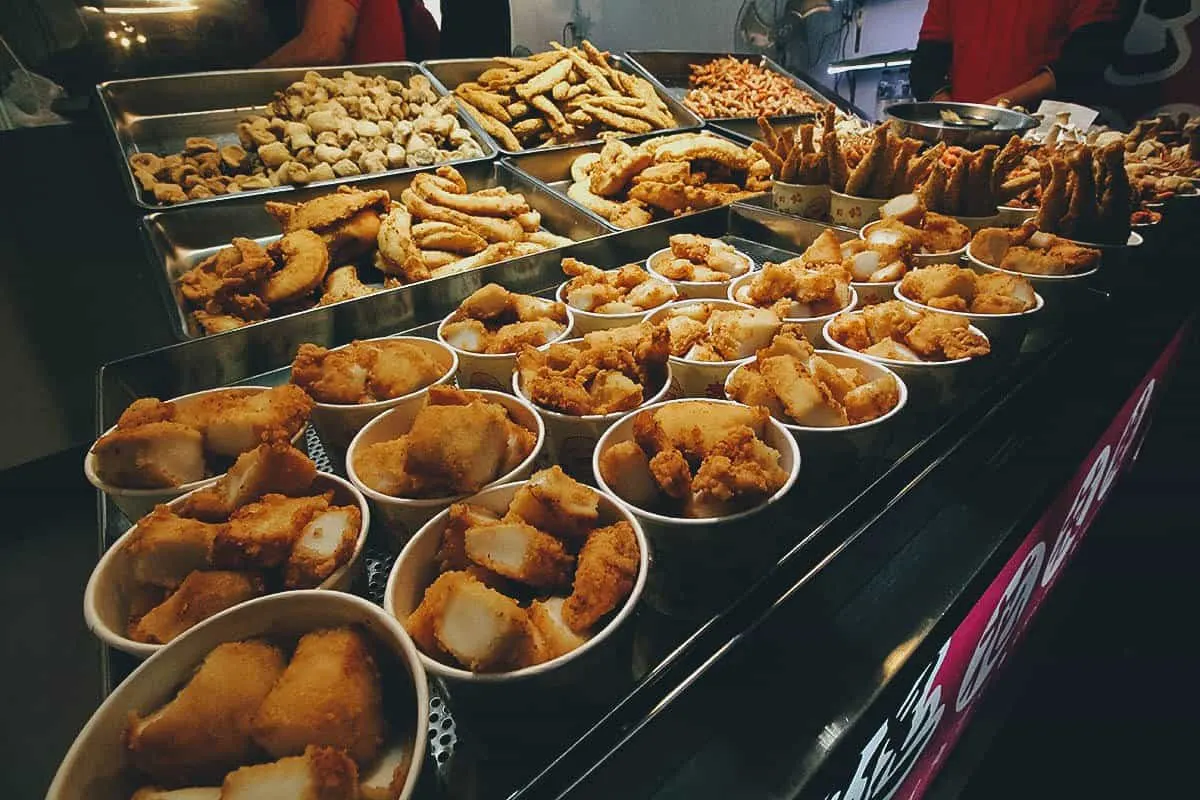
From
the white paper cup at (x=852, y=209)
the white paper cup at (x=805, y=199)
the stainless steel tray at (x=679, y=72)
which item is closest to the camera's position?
the white paper cup at (x=852, y=209)

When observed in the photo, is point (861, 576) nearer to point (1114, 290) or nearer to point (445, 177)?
point (1114, 290)

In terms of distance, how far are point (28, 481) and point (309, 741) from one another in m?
4.60

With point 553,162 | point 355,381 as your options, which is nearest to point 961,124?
point 553,162

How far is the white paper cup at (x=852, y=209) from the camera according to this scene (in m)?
2.48

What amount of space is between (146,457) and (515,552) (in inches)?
27.3

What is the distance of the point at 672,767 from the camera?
3.49 feet

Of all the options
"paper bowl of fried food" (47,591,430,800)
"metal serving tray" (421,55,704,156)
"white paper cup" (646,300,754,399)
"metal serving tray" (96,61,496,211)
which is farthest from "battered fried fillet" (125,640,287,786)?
"metal serving tray" (421,55,704,156)

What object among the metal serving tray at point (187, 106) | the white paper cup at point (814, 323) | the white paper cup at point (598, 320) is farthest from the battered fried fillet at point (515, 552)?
the metal serving tray at point (187, 106)

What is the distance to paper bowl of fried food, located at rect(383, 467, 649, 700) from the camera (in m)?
0.81

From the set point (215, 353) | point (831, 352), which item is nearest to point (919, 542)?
point (831, 352)

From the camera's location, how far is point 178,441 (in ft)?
3.78

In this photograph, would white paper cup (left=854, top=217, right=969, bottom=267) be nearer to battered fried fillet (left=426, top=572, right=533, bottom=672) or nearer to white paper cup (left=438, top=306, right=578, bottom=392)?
white paper cup (left=438, top=306, right=578, bottom=392)

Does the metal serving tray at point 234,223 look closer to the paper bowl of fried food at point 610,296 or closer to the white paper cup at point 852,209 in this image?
the paper bowl of fried food at point 610,296

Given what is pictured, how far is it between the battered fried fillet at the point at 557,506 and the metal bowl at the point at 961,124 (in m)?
3.02
